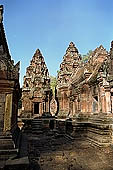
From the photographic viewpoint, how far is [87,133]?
10.8 metres

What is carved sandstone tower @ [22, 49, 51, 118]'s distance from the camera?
19.5 metres

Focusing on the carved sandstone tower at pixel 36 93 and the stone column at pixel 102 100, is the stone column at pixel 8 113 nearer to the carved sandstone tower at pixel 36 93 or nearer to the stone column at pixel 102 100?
the stone column at pixel 102 100

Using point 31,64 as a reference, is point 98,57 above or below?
below

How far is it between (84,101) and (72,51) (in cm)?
1234

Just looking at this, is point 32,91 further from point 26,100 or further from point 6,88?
point 6,88

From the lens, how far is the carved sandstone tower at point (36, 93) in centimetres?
1952

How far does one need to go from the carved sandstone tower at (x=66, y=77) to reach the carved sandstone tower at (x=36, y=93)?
226 cm

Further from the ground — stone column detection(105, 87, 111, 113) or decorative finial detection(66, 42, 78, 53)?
decorative finial detection(66, 42, 78, 53)

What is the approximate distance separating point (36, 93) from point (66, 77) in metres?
4.64

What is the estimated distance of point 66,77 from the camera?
19.2 m

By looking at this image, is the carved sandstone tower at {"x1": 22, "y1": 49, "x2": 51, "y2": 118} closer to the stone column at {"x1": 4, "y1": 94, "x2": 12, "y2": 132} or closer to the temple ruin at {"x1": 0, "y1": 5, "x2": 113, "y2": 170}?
the temple ruin at {"x1": 0, "y1": 5, "x2": 113, "y2": 170}

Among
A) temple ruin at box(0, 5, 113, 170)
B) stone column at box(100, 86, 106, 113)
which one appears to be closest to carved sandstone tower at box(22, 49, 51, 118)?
temple ruin at box(0, 5, 113, 170)

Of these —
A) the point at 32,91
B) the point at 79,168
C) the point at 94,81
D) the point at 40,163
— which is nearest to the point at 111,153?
the point at 79,168

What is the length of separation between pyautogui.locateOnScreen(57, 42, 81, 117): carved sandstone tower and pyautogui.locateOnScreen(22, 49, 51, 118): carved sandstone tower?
2.26 m
